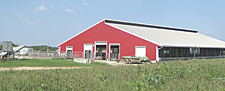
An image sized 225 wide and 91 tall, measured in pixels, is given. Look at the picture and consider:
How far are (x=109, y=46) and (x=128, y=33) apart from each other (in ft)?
15.1

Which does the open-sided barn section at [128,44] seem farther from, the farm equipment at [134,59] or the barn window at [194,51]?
the farm equipment at [134,59]

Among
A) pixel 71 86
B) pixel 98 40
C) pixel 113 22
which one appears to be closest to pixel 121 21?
pixel 113 22

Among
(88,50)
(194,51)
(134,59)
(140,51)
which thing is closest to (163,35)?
(194,51)

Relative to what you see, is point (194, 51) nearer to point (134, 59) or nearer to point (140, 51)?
point (140, 51)

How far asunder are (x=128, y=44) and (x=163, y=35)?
9.21m

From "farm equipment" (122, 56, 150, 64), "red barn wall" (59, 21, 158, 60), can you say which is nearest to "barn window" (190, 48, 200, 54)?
"red barn wall" (59, 21, 158, 60)

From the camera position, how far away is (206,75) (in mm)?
13281

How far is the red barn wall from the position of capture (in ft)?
108

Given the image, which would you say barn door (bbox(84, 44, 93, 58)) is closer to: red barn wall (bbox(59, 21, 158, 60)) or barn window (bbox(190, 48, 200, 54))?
red barn wall (bbox(59, 21, 158, 60))

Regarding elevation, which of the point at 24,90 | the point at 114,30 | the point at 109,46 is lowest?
the point at 24,90

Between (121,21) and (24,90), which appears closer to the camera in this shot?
(24,90)

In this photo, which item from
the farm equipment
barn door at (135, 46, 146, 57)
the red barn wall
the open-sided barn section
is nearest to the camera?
the farm equipment

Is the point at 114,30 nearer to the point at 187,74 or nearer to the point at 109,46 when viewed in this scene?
the point at 109,46

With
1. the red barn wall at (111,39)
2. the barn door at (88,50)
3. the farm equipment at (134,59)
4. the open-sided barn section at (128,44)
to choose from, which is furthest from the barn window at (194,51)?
→ the barn door at (88,50)
